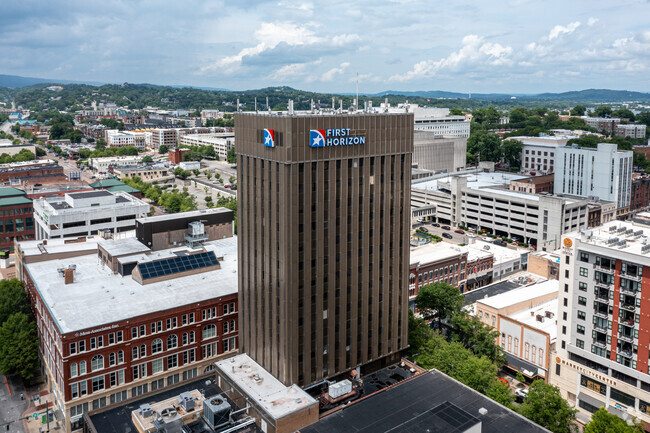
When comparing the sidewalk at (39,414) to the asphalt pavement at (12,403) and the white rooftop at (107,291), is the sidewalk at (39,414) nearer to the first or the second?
the asphalt pavement at (12,403)

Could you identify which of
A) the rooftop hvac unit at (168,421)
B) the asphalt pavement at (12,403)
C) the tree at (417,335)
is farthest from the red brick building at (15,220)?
the tree at (417,335)

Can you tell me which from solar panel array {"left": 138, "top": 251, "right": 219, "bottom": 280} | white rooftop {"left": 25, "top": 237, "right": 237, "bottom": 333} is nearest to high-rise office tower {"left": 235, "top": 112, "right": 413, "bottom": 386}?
white rooftop {"left": 25, "top": 237, "right": 237, "bottom": 333}

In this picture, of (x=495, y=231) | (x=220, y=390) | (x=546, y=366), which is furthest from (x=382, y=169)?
(x=495, y=231)

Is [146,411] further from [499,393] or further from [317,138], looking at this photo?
[499,393]

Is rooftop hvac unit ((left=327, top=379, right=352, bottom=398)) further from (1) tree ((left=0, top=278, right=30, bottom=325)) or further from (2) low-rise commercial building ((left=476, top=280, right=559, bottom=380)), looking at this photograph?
(1) tree ((left=0, top=278, right=30, bottom=325))

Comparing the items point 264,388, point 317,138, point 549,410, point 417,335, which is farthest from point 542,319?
point 317,138

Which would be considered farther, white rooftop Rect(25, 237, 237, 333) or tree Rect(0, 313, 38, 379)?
tree Rect(0, 313, 38, 379)

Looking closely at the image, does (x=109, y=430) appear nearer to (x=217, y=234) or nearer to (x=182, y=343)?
(x=182, y=343)
